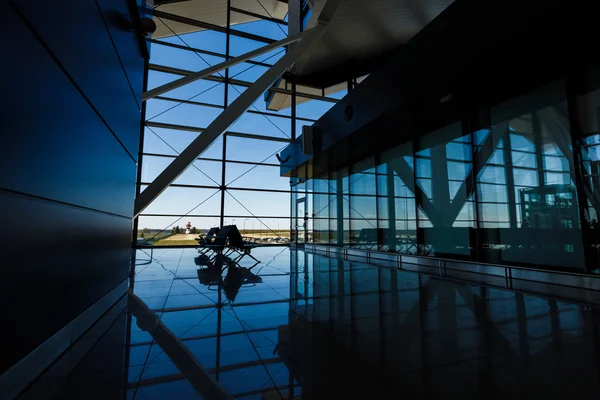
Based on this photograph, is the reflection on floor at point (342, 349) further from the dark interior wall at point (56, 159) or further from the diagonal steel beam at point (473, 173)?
the diagonal steel beam at point (473, 173)

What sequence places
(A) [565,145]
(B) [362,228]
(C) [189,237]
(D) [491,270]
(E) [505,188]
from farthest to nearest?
(C) [189,237]
(B) [362,228]
(E) [505,188]
(D) [491,270]
(A) [565,145]

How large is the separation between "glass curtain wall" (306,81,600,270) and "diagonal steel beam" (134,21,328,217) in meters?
3.44

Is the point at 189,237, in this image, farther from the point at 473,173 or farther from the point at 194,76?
the point at 473,173

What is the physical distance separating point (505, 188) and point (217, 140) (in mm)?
9392

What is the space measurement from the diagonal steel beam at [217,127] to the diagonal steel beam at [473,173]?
4.87 metres

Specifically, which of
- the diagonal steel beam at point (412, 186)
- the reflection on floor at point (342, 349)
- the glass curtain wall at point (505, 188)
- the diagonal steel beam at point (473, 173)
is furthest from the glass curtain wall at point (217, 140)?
the reflection on floor at point (342, 349)

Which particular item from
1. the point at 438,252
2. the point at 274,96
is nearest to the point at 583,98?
the point at 438,252

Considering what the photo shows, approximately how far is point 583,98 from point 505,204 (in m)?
1.51

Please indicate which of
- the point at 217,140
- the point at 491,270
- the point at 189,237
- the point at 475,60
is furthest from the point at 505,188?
the point at 189,237

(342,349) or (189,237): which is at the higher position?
(189,237)

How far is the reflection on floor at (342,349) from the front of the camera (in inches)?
50.7

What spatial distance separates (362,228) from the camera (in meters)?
7.57

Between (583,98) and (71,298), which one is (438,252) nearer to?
(583,98)

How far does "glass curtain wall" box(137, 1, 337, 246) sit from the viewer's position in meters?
10.7
